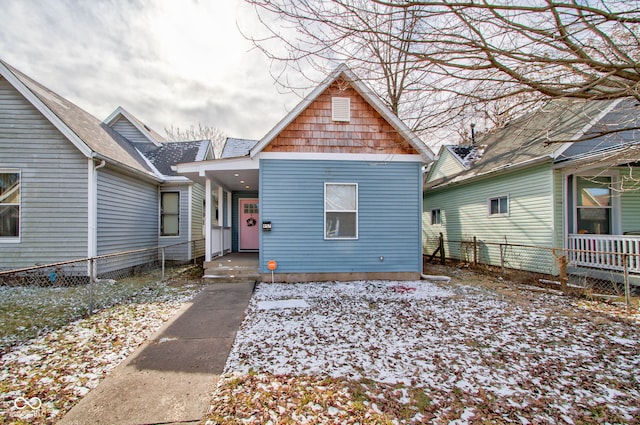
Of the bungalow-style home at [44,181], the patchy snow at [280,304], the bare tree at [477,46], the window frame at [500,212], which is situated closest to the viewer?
the bare tree at [477,46]

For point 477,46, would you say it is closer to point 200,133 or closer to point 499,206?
point 499,206

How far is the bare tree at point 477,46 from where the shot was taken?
9.34 ft

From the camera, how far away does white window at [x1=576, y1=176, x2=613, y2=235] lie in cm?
802

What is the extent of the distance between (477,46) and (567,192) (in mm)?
7154

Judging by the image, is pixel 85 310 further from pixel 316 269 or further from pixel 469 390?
pixel 469 390

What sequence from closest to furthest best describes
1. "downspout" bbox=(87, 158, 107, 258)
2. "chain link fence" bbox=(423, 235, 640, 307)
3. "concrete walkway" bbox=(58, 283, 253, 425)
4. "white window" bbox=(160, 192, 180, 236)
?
1. "concrete walkway" bbox=(58, 283, 253, 425)
2. "chain link fence" bbox=(423, 235, 640, 307)
3. "downspout" bbox=(87, 158, 107, 258)
4. "white window" bbox=(160, 192, 180, 236)

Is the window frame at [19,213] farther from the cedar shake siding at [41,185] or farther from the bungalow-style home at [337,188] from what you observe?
the bungalow-style home at [337,188]

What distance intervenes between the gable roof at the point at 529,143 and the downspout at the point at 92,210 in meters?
9.22

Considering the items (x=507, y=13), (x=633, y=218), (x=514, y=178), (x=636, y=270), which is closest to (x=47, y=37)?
(x=507, y=13)

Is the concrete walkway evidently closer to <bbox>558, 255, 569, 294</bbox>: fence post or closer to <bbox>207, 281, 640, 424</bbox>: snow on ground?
<bbox>207, 281, 640, 424</bbox>: snow on ground

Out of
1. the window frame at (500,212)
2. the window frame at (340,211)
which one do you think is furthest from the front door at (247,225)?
the window frame at (500,212)

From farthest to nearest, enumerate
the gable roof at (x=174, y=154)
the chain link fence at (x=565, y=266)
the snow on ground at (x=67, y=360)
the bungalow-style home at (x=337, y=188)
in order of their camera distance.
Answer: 1. the gable roof at (x=174, y=154)
2. the bungalow-style home at (x=337, y=188)
3. the chain link fence at (x=565, y=266)
4. the snow on ground at (x=67, y=360)

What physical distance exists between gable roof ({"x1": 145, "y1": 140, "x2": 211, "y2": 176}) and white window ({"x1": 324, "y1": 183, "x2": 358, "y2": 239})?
6714mm

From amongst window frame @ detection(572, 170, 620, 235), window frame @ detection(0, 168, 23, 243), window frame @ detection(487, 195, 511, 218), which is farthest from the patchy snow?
window frame @ detection(572, 170, 620, 235)
